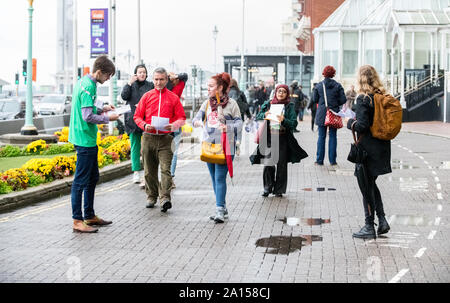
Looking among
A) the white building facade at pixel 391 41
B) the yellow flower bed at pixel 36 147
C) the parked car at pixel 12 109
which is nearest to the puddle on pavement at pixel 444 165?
the yellow flower bed at pixel 36 147

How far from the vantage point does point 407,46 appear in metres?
47.8

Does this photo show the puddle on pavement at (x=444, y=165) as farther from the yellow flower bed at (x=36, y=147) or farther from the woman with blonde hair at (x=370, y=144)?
the yellow flower bed at (x=36, y=147)

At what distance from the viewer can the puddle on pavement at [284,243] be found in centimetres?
815

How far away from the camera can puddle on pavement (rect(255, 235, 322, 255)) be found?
815cm

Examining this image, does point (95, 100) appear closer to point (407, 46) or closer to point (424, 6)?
point (407, 46)

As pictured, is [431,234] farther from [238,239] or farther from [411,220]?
[238,239]

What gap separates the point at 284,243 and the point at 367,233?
3.10ft

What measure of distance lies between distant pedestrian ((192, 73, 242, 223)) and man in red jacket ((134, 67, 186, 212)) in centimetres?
71

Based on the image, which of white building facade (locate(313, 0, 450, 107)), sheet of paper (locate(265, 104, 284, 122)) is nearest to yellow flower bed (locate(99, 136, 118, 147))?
sheet of paper (locate(265, 104, 284, 122))

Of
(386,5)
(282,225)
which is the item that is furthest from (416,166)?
(386,5)

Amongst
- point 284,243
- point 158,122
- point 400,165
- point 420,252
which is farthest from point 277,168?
point 400,165

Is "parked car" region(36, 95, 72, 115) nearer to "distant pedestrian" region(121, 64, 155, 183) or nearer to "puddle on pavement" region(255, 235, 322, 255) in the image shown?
"distant pedestrian" region(121, 64, 155, 183)

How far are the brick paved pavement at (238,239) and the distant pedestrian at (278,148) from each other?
294 millimetres

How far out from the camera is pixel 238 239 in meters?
8.78
